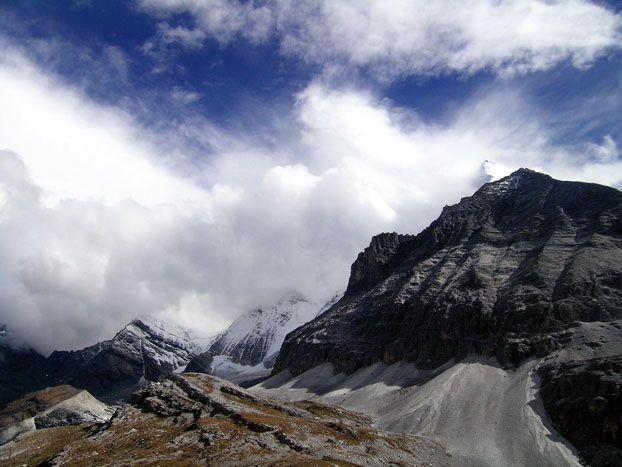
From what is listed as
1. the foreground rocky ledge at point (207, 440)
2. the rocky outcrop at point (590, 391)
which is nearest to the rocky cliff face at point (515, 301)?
the rocky outcrop at point (590, 391)

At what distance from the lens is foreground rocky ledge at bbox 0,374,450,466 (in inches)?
1845

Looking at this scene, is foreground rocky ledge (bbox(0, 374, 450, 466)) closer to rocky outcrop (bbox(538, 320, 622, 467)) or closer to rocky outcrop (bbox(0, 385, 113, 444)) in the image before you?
rocky outcrop (bbox(538, 320, 622, 467))

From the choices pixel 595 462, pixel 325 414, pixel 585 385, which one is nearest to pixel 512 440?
pixel 595 462

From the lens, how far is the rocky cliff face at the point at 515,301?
71.6 meters

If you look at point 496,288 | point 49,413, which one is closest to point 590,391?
point 496,288

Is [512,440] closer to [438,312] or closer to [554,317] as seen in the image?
[554,317]

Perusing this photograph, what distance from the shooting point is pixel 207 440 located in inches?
2013

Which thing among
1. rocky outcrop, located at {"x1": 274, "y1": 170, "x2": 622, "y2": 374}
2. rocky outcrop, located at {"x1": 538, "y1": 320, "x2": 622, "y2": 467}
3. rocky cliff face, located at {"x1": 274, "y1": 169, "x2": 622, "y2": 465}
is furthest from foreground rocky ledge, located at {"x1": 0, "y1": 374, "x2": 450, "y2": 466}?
rocky outcrop, located at {"x1": 274, "y1": 170, "x2": 622, "y2": 374}

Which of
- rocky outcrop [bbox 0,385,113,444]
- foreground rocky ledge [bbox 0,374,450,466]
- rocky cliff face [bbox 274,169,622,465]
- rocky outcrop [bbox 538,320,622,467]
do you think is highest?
rocky cliff face [bbox 274,169,622,465]

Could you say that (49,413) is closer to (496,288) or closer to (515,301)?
(496,288)

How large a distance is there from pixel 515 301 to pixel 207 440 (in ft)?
303

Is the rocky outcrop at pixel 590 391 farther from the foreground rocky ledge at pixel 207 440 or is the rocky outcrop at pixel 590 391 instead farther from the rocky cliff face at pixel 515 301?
the foreground rocky ledge at pixel 207 440

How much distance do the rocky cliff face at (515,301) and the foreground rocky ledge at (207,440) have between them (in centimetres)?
2769

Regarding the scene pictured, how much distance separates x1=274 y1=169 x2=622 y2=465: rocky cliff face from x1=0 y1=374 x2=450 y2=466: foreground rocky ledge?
90.8ft
